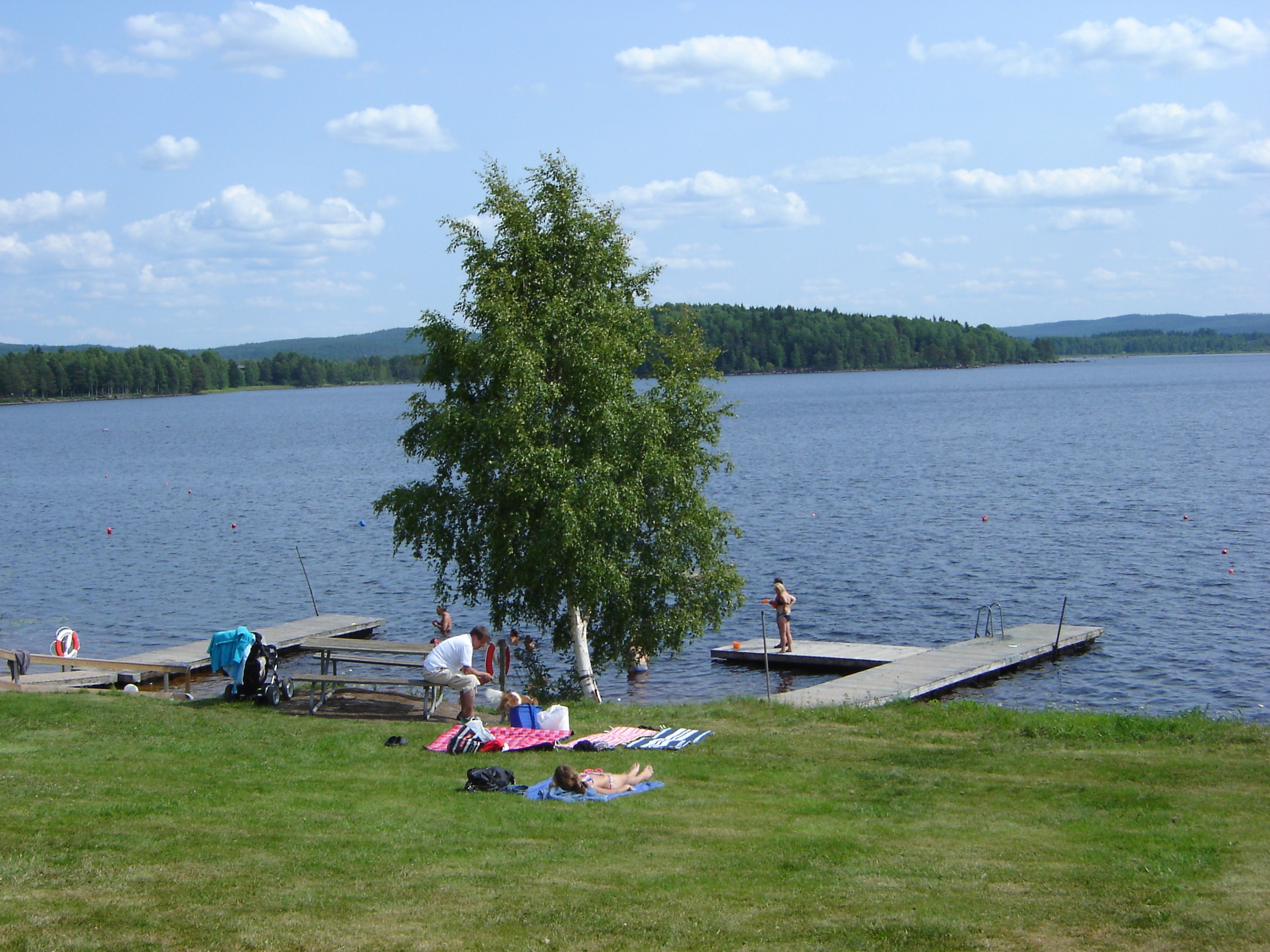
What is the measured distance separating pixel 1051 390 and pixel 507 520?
18615 centimetres

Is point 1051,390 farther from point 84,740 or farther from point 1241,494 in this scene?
point 84,740

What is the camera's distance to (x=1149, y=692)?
2509cm

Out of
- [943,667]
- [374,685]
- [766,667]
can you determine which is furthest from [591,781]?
[943,667]

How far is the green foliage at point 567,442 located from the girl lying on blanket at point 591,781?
7471mm

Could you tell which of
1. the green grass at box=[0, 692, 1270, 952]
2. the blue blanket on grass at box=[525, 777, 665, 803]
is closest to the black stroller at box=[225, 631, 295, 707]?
the green grass at box=[0, 692, 1270, 952]

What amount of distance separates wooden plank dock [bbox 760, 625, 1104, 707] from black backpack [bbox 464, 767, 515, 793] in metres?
8.79

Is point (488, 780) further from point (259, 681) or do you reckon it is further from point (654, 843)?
point (259, 681)

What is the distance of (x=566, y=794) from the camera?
460 inches

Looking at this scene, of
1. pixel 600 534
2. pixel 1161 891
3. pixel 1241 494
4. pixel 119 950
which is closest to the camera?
pixel 119 950

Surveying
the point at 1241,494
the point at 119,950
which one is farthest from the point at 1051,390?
the point at 119,950

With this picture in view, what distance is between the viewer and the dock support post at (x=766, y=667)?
21.9 metres

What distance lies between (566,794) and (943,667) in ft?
52.8

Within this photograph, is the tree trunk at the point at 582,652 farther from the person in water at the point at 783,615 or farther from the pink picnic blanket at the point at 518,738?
the person in water at the point at 783,615

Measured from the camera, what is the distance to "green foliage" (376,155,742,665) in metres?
19.8
